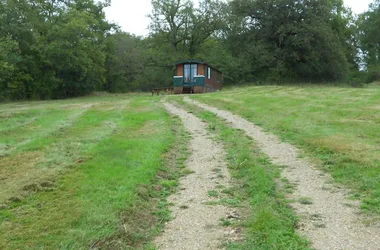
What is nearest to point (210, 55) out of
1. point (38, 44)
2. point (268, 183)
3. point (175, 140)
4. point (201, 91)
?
point (201, 91)

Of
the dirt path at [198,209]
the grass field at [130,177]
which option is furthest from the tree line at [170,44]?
the dirt path at [198,209]

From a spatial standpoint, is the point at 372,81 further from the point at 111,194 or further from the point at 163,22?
the point at 111,194

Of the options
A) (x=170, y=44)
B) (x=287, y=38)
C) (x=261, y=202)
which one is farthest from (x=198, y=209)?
(x=170, y=44)

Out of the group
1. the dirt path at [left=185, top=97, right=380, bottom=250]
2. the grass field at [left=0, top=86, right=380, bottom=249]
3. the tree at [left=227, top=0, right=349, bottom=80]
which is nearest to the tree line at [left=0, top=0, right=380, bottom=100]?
the tree at [left=227, top=0, right=349, bottom=80]

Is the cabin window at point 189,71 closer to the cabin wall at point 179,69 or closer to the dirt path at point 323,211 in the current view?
the cabin wall at point 179,69

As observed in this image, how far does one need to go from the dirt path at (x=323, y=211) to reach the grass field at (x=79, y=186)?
1.88m

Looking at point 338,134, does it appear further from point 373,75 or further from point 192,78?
point 373,75

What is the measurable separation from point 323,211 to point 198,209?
169cm

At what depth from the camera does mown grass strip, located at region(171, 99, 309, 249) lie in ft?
12.9

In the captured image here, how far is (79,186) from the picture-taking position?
18.0ft

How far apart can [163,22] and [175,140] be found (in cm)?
3954

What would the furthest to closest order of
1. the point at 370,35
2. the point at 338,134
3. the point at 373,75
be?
1. the point at 370,35
2. the point at 373,75
3. the point at 338,134

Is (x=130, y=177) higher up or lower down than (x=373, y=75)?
lower down

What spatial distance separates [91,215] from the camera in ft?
14.5
